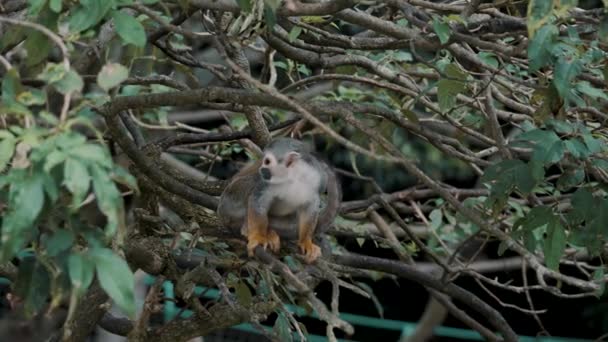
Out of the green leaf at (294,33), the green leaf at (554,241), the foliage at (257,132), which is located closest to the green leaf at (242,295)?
the foliage at (257,132)

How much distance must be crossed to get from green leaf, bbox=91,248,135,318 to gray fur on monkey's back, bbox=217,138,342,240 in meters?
1.19

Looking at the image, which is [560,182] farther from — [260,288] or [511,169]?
[260,288]

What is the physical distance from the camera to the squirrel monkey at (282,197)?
2.88 meters

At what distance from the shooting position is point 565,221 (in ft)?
8.77

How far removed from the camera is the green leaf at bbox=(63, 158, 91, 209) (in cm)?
157

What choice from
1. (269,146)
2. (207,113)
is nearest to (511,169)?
(269,146)

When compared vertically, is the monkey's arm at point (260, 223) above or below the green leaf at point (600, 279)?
above

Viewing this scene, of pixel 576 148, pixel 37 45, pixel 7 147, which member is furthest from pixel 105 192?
pixel 576 148

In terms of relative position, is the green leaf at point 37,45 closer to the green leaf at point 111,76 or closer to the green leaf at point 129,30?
the green leaf at point 129,30

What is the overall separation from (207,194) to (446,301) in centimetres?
125

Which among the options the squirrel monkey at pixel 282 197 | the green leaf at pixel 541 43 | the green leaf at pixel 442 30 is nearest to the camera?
the green leaf at pixel 541 43

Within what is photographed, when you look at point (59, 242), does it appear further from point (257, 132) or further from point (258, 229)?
point (257, 132)

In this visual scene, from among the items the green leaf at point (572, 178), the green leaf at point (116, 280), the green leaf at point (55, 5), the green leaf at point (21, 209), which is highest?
the green leaf at point (55, 5)

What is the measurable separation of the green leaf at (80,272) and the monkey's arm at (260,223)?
1160 millimetres
